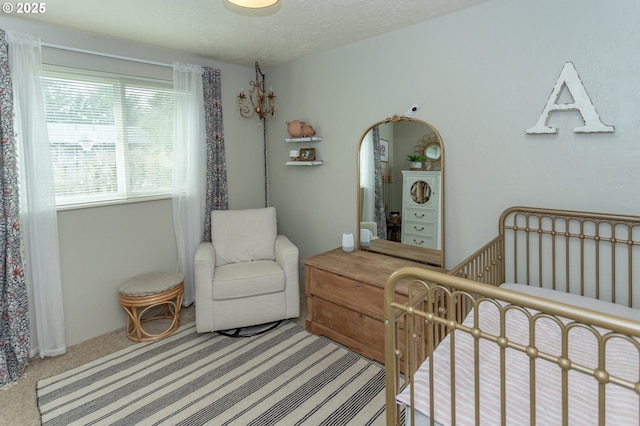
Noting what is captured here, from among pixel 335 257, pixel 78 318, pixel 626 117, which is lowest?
pixel 78 318

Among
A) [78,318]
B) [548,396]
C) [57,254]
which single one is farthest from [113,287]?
[548,396]

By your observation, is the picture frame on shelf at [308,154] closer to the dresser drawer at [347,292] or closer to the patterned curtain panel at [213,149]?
the patterned curtain panel at [213,149]

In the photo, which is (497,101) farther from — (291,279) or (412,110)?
(291,279)

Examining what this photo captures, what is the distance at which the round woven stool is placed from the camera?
272 centimetres

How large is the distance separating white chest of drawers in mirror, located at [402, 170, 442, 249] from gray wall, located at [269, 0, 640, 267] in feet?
0.29

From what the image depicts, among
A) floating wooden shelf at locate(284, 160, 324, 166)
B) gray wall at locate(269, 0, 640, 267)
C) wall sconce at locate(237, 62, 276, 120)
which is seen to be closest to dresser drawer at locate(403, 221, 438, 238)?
gray wall at locate(269, 0, 640, 267)

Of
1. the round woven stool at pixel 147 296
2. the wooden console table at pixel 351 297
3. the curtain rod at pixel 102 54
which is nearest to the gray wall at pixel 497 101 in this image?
the wooden console table at pixel 351 297

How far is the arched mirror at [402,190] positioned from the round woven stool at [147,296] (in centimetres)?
157

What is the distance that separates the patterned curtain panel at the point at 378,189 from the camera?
2949 mm

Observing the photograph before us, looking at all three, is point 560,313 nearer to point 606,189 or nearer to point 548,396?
point 548,396

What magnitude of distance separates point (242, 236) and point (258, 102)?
4.74 ft

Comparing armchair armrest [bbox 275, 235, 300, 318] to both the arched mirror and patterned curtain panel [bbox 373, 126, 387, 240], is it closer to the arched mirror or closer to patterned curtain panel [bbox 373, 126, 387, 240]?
the arched mirror

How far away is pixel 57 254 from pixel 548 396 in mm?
2962

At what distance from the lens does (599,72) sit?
1.90 m
